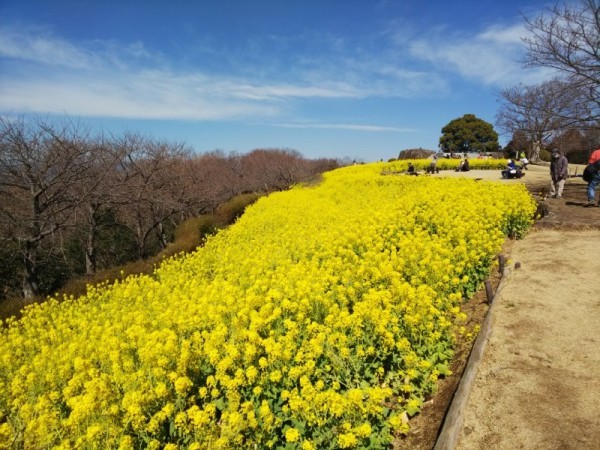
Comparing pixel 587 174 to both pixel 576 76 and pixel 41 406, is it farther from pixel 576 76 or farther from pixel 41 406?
pixel 41 406

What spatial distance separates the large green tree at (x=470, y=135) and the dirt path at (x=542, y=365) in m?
57.7

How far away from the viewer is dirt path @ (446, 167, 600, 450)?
3.54m

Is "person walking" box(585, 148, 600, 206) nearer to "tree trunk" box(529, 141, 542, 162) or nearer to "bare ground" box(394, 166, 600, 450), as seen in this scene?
"bare ground" box(394, 166, 600, 450)

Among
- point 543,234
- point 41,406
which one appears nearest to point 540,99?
point 543,234

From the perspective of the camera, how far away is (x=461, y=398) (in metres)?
3.91

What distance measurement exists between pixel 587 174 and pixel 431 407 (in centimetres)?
1229

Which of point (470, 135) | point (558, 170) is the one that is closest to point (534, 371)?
point (558, 170)

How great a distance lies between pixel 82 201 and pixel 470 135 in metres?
59.5

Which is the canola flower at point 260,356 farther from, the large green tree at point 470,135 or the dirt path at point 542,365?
the large green tree at point 470,135

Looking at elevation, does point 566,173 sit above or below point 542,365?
above

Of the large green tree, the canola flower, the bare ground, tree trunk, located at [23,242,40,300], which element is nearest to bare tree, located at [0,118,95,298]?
tree trunk, located at [23,242,40,300]

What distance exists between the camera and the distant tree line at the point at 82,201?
14.2 meters

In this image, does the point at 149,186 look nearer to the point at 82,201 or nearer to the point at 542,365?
the point at 82,201

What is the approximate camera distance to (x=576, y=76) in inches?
547
